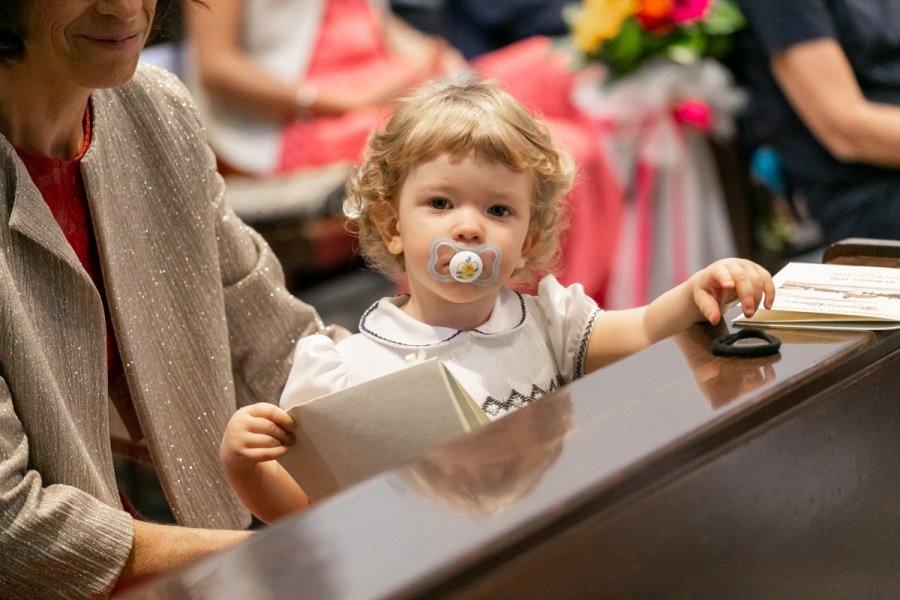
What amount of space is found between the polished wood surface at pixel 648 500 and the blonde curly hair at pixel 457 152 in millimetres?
239

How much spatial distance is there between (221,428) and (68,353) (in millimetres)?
309

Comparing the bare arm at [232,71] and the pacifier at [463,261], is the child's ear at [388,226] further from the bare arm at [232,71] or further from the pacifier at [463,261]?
the bare arm at [232,71]

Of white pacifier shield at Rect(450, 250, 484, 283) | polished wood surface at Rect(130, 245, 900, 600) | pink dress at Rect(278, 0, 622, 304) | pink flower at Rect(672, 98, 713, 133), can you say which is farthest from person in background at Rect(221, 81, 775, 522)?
pink flower at Rect(672, 98, 713, 133)

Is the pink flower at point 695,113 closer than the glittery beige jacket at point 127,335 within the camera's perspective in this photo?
No

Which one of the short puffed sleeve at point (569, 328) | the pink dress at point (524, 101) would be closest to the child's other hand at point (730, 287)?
the short puffed sleeve at point (569, 328)

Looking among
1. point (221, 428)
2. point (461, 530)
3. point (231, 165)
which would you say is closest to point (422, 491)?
point (461, 530)

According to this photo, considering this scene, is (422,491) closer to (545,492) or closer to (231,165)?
(545,492)

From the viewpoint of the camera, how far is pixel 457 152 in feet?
4.87

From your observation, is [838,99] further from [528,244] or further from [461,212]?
[461,212]

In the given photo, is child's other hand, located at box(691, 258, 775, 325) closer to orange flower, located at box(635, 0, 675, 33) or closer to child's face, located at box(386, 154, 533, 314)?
child's face, located at box(386, 154, 533, 314)

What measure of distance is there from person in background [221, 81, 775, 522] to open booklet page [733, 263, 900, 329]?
41 mm

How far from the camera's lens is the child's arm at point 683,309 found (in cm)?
147

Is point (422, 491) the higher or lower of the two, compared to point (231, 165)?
higher

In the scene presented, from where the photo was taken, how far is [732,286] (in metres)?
1.47
